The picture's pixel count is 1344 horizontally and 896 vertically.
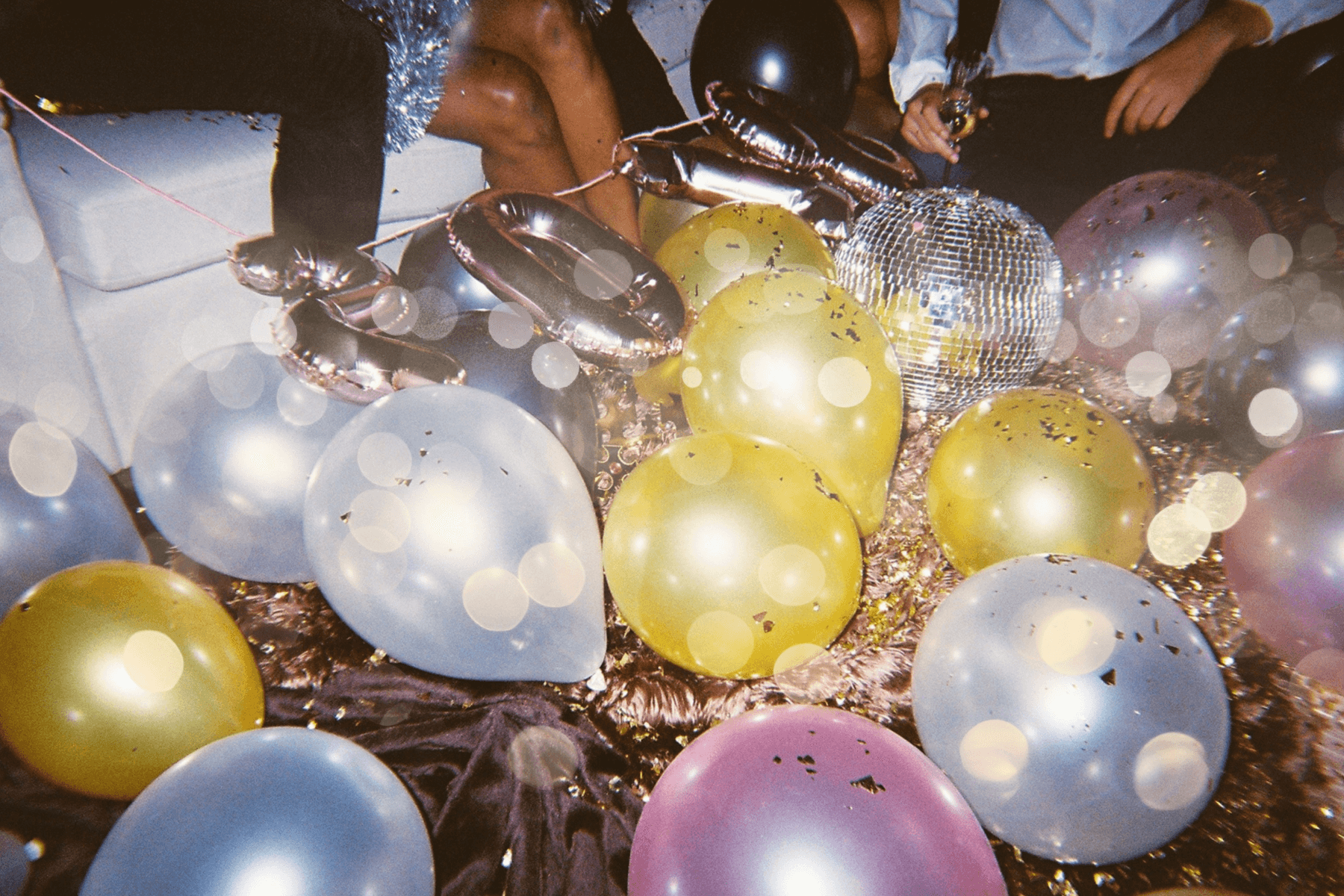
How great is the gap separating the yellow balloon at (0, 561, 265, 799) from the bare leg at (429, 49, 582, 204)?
105 centimetres

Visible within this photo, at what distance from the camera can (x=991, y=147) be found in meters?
1.58

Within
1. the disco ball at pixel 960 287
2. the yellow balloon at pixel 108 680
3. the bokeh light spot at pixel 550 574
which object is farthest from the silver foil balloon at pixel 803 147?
the yellow balloon at pixel 108 680

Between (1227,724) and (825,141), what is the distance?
1070 mm

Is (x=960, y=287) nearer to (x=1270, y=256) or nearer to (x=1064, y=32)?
(x=1270, y=256)

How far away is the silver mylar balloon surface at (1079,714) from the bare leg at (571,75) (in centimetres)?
126

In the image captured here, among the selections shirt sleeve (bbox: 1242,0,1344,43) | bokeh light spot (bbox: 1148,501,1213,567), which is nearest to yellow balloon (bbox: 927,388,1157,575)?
bokeh light spot (bbox: 1148,501,1213,567)

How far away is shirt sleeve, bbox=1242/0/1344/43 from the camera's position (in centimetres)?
127

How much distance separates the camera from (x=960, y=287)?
2.94ft

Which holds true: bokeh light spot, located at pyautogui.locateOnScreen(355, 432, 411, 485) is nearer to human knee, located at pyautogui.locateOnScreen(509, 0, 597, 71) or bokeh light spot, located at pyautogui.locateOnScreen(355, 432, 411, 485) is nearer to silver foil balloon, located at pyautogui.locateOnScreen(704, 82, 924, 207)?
silver foil balloon, located at pyautogui.locateOnScreen(704, 82, 924, 207)

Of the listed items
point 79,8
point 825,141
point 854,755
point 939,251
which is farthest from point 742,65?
point 854,755

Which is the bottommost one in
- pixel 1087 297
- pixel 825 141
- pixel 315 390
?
pixel 315 390

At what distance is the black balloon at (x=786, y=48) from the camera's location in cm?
139

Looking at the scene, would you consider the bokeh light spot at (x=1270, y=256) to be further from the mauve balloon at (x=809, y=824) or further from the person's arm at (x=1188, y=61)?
the mauve balloon at (x=809, y=824)

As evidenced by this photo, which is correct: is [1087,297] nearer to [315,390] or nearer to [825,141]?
[825,141]
